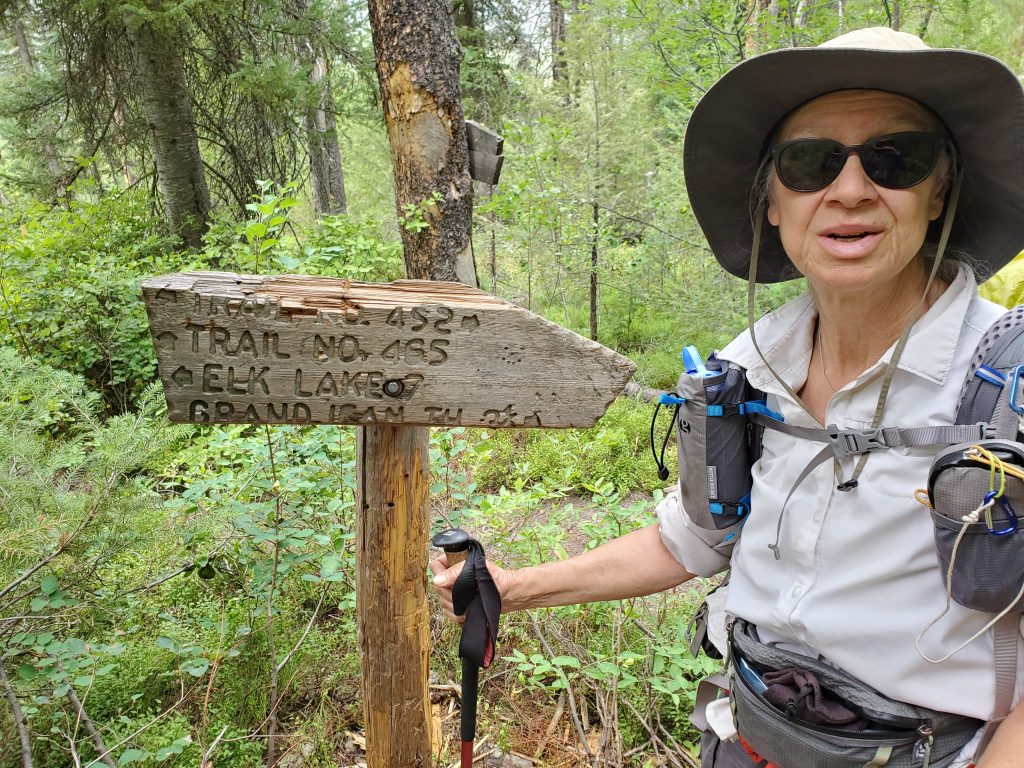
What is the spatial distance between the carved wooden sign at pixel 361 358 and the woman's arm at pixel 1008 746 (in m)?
0.89

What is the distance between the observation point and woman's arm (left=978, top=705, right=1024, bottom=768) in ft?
3.14

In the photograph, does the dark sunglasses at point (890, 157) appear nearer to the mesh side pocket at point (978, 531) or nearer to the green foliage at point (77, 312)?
the mesh side pocket at point (978, 531)

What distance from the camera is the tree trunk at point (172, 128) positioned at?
6.11 metres

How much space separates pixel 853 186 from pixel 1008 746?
1015 mm

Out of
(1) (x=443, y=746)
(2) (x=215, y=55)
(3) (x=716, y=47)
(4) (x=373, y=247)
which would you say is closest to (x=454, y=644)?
(1) (x=443, y=746)

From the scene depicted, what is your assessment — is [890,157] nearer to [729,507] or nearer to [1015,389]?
[1015,389]

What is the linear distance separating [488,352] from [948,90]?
104 centimetres

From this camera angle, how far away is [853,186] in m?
1.17

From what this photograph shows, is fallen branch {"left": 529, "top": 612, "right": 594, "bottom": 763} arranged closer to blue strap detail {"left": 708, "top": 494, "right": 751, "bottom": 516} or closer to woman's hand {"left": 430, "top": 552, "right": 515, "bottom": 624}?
woman's hand {"left": 430, "top": 552, "right": 515, "bottom": 624}

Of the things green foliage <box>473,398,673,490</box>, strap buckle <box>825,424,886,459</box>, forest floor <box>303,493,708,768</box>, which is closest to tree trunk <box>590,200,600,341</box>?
green foliage <box>473,398,673,490</box>

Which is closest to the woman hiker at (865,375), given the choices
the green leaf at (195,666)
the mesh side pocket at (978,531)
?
the mesh side pocket at (978,531)

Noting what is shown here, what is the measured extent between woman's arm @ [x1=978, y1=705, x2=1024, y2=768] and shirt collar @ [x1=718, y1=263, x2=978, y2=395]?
58 cm

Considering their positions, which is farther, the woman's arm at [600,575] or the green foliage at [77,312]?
the green foliage at [77,312]

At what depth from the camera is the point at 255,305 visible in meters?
1.23
